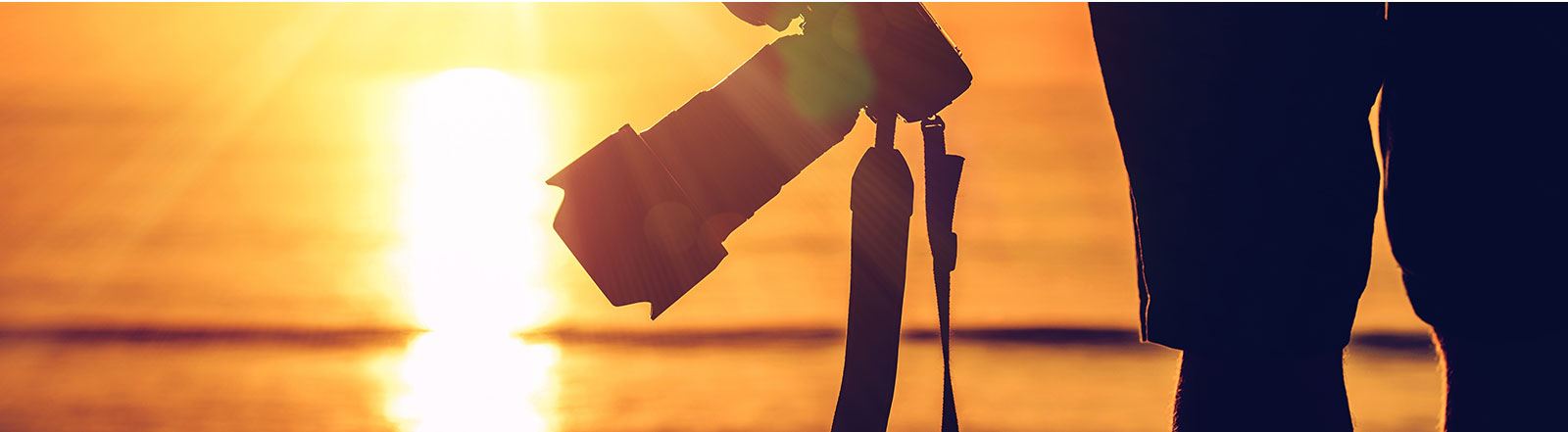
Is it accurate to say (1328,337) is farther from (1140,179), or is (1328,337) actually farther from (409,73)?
(409,73)

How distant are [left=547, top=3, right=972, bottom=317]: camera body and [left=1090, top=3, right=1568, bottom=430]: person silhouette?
16cm

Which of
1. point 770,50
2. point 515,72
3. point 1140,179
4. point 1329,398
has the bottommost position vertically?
point 1329,398

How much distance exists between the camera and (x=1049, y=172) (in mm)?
3199

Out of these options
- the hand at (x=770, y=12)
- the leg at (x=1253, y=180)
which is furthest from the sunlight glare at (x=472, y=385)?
the leg at (x=1253, y=180)

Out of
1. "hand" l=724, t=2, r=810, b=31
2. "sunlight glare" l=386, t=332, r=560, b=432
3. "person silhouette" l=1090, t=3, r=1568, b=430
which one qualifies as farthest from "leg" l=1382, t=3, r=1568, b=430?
"sunlight glare" l=386, t=332, r=560, b=432

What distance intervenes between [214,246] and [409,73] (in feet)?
9.36

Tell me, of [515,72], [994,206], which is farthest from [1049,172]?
[515,72]

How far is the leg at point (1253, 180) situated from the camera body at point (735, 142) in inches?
6.1

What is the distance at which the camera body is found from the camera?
107 cm

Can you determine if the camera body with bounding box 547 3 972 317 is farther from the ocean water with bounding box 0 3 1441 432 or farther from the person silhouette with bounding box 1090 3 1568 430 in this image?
the ocean water with bounding box 0 3 1441 432

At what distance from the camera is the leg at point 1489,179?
3.42 feet

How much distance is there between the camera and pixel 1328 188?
979 millimetres

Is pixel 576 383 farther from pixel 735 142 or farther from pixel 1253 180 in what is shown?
pixel 1253 180

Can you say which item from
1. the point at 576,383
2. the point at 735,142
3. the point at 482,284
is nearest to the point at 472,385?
the point at 576,383
